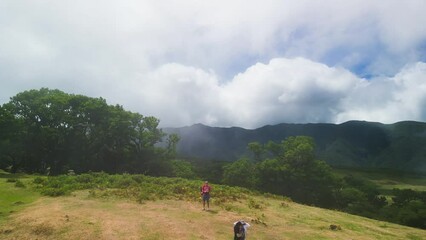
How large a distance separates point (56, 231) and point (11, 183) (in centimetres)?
2085

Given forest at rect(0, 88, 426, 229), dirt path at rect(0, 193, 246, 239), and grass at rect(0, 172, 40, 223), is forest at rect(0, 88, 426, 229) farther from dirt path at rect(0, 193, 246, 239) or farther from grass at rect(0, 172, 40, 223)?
dirt path at rect(0, 193, 246, 239)

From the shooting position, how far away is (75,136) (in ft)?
250

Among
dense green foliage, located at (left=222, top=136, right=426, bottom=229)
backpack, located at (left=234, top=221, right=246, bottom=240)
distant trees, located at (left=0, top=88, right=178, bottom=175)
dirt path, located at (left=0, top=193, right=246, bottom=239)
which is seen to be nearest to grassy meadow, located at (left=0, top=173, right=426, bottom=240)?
dirt path, located at (left=0, top=193, right=246, bottom=239)

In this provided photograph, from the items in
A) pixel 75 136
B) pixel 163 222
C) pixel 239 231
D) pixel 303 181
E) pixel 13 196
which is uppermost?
pixel 75 136

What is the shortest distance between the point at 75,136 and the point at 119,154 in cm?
1027

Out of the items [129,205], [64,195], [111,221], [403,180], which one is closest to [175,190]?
[129,205]

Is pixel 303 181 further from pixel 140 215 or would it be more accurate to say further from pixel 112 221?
pixel 112 221

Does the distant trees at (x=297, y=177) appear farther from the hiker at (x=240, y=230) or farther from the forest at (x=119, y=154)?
the hiker at (x=240, y=230)

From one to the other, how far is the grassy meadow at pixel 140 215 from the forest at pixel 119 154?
1244 inches

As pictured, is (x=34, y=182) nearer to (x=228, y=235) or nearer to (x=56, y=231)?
(x=56, y=231)

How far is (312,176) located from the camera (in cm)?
8112

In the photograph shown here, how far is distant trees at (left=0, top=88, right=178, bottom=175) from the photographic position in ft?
230

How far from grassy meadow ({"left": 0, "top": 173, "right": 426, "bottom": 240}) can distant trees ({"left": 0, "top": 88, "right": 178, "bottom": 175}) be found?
3073 centimetres

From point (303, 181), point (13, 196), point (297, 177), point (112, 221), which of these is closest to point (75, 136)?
point (13, 196)
